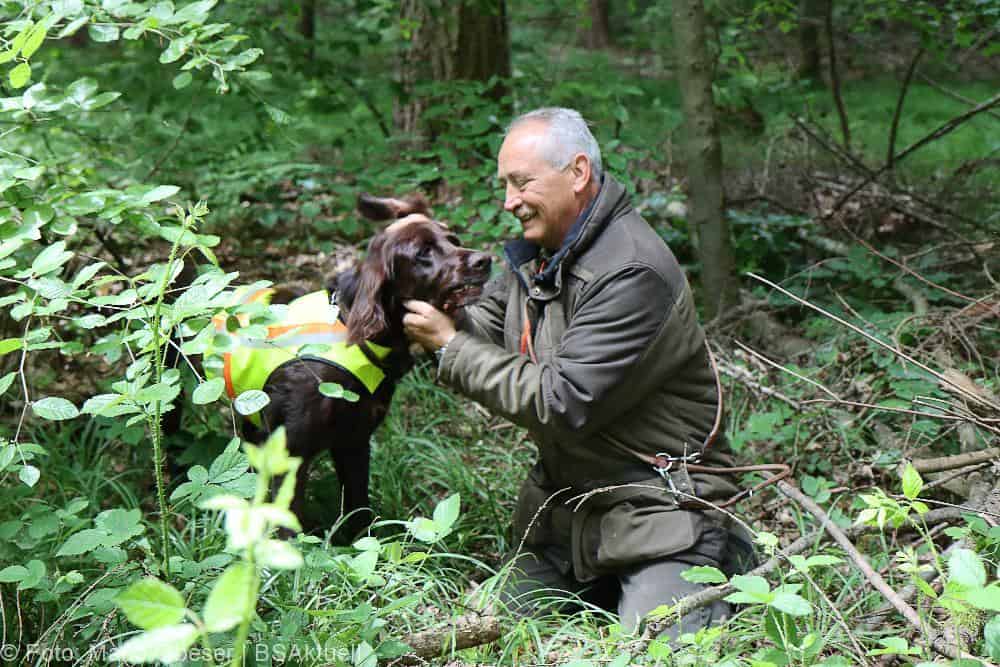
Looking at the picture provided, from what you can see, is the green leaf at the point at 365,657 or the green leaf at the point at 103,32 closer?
the green leaf at the point at 365,657

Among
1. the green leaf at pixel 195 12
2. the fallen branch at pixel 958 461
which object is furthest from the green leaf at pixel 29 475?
the fallen branch at pixel 958 461

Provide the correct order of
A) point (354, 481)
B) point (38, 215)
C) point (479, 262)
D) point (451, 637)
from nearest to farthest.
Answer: point (451, 637), point (38, 215), point (479, 262), point (354, 481)

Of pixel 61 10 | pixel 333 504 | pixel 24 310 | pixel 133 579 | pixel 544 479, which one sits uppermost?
pixel 61 10

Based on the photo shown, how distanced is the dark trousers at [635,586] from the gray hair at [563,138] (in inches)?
55.1

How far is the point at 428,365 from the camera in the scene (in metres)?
4.72

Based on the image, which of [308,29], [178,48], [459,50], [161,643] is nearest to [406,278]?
[178,48]

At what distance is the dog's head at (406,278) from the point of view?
315cm

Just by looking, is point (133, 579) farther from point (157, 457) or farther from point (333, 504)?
point (333, 504)

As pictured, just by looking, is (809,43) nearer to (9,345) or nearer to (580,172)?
(580,172)

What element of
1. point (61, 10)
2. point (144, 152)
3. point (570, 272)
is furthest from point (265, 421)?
point (144, 152)

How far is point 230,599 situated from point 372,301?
7.24ft

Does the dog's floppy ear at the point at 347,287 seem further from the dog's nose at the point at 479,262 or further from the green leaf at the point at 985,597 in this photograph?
the green leaf at the point at 985,597

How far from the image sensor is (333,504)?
3.68 metres

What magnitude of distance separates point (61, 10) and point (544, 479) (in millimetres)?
2198
